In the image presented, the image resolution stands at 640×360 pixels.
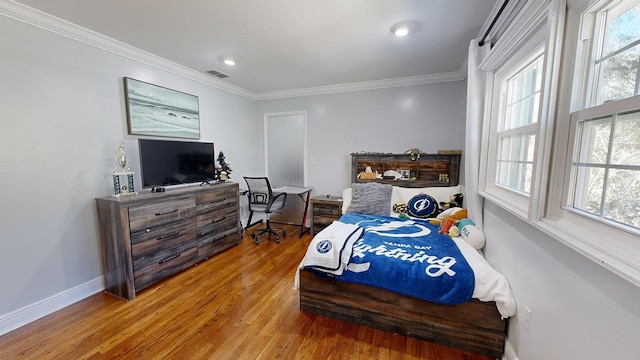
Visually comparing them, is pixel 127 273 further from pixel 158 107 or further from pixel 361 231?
pixel 361 231

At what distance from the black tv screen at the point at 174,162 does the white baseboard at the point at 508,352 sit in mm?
3360

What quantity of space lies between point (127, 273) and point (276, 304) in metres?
1.39

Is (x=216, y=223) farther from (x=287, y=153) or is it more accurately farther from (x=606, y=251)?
(x=606, y=251)

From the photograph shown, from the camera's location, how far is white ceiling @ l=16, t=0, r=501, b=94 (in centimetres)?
179

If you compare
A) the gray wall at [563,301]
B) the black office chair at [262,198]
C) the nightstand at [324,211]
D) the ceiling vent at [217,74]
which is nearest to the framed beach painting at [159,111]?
the ceiling vent at [217,74]

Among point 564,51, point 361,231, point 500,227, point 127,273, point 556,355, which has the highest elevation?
point 564,51

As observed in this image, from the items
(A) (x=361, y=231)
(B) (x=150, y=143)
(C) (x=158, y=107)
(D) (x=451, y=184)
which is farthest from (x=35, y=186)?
(D) (x=451, y=184)

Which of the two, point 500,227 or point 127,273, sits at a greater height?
point 500,227

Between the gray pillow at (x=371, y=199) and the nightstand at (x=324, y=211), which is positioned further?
the nightstand at (x=324, y=211)

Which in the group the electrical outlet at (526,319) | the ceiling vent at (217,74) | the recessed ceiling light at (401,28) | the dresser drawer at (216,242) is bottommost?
the dresser drawer at (216,242)

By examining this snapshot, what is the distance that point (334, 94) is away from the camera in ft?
12.9

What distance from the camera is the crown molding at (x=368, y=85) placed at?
3309 millimetres

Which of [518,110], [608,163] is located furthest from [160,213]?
[518,110]

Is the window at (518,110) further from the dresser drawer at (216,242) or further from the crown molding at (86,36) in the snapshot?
the crown molding at (86,36)
